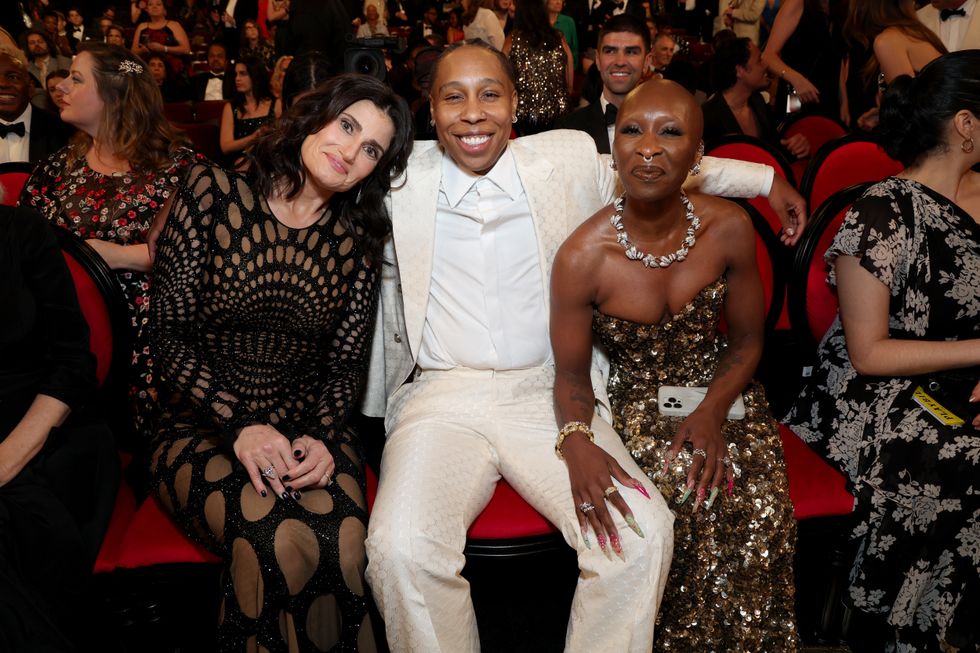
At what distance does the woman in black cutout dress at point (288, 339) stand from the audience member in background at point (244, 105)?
3923 mm

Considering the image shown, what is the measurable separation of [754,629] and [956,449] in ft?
2.26

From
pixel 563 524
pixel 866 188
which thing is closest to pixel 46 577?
pixel 563 524

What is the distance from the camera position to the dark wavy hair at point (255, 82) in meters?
6.05

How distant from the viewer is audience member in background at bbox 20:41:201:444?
2842 mm

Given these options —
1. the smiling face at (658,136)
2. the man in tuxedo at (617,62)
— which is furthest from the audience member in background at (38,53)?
the smiling face at (658,136)

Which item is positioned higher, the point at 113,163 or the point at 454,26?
the point at 454,26

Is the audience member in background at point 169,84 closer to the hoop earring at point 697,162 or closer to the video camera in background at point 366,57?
the video camera in background at point 366,57

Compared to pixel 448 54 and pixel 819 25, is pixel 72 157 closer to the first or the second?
pixel 448 54

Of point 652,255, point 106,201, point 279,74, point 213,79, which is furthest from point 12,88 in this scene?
point 213,79

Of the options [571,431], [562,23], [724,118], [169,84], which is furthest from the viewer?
[169,84]

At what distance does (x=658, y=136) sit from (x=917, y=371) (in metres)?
0.95

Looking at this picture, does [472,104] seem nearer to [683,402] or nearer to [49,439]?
[683,402]

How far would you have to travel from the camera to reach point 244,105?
6.26 metres

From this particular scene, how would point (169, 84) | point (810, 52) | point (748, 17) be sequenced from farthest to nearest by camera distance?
point (169, 84) → point (748, 17) → point (810, 52)
